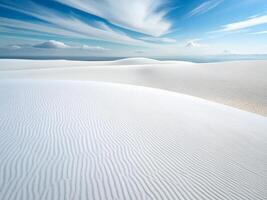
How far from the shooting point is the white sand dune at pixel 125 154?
9.61 feet

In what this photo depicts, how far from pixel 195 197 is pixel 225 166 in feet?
4.09

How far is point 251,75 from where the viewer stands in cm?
2223

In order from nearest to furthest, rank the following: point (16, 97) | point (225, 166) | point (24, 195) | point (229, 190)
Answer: point (24, 195), point (229, 190), point (225, 166), point (16, 97)

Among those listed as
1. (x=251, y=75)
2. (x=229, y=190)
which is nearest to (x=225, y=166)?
(x=229, y=190)

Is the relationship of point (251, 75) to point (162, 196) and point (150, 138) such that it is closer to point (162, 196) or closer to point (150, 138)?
point (150, 138)

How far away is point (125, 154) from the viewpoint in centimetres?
399

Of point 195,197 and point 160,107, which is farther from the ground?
point 195,197

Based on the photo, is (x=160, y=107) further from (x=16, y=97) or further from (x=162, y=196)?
(x=16, y=97)

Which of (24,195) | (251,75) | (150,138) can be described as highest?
(24,195)

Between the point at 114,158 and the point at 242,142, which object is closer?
the point at 114,158

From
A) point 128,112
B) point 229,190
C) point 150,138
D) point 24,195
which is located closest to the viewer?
point 24,195

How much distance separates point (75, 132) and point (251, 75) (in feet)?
76.2

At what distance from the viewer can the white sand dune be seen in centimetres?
293

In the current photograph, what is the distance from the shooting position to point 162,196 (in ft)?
9.37
